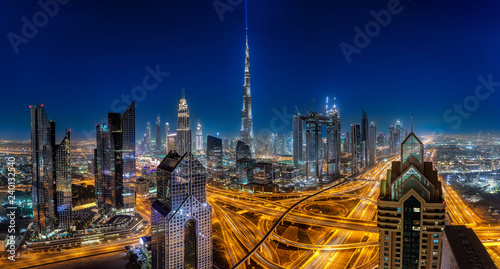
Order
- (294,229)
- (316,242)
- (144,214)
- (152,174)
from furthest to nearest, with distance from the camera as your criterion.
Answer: (152,174) < (144,214) < (294,229) < (316,242)

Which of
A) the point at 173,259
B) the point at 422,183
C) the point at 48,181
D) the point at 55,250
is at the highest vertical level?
the point at 422,183

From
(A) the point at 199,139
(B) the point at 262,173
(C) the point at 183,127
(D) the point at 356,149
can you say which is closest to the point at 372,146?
(D) the point at 356,149

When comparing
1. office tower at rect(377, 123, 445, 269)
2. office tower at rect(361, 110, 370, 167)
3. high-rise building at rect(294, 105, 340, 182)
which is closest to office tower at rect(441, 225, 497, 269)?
office tower at rect(377, 123, 445, 269)

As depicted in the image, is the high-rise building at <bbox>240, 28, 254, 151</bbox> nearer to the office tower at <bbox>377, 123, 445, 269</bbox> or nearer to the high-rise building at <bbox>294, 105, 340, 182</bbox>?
the high-rise building at <bbox>294, 105, 340, 182</bbox>

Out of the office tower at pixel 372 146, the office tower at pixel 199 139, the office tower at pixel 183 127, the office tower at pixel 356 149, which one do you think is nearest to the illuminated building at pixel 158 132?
the office tower at pixel 199 139

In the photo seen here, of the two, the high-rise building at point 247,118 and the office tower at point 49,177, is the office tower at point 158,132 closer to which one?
the high-rise building at point 247,118

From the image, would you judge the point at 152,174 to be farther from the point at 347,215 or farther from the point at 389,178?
the point at 389,178

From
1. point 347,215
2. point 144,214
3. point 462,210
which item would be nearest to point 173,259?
point 144,214

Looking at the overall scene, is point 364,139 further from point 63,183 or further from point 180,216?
point 63,183
